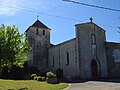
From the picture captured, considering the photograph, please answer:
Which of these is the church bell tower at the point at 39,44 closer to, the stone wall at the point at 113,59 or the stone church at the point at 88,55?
the stone church at the point at 88,55

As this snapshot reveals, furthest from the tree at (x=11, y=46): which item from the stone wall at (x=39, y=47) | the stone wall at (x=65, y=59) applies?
the stone wall at (x=39, y=47)

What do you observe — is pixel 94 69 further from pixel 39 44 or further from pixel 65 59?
pixel 39 44

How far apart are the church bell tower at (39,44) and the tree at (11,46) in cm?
1077

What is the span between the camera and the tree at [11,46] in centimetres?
2553

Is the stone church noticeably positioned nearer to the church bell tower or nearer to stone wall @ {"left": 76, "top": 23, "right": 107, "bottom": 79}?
stone wall @ {"left": 76, "top": 23, "right": 107, "bottom": 79}

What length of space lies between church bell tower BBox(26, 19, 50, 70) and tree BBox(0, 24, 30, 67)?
10.8m

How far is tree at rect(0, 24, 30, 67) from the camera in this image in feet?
83.8

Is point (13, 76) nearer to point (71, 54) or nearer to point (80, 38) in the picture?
point (71, 54)

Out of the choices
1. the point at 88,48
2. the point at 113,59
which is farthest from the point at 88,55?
the point at 113,59

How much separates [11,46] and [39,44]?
1653 centimetres

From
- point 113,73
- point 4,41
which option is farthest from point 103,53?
point 4,41

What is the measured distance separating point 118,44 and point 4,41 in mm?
18545

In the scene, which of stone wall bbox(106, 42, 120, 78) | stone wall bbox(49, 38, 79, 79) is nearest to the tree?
stone wall bbox(49, 38, 79, 79)

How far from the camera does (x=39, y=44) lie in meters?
43.2
